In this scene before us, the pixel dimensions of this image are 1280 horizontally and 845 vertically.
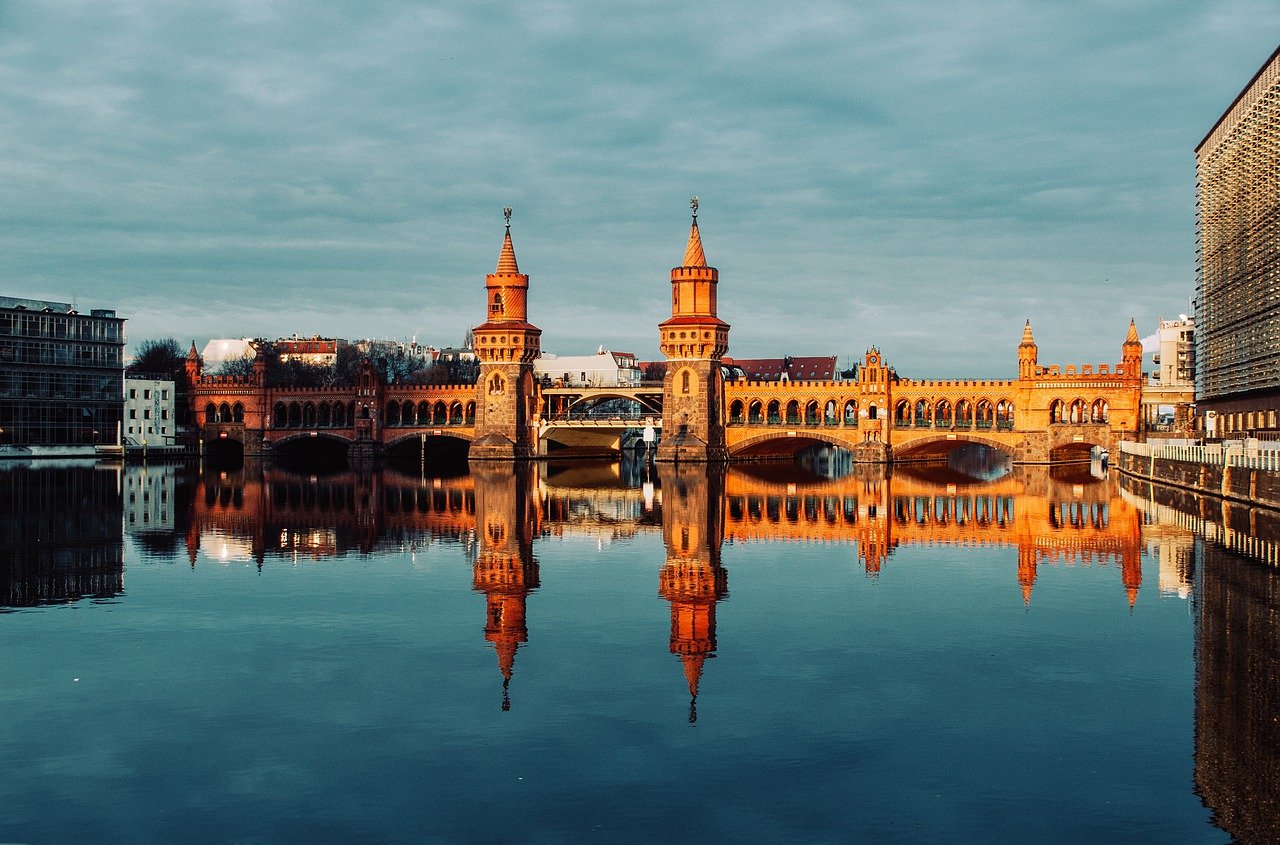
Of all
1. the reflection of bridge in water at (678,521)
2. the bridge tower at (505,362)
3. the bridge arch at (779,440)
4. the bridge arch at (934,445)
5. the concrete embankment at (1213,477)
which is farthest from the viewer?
the bridge tower at (505,362)

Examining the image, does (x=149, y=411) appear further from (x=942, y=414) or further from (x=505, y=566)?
(x=505, y=566)

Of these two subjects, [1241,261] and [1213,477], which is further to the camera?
[1241,261]

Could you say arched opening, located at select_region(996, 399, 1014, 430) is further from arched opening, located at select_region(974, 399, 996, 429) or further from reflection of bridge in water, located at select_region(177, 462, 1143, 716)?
reflection of bridge in water, located at select_region(177, 462, 1143, 716)

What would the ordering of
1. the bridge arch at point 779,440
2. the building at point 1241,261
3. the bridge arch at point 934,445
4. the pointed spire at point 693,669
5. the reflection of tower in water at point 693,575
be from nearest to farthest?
the pointed spire at point 693,669 < the reflection of tower in water at point 693,575 < the building at point 1241,261 < the bridge arch at point 934,445 < the bridge arch at point 779,440

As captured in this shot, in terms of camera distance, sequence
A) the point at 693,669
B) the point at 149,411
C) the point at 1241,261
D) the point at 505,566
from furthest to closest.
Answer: the point at 149,411, the point at 1241,261, the point at 505,566, the point at 693,669

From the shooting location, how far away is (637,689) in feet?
61.0

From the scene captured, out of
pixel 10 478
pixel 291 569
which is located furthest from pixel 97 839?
pixel 10 478

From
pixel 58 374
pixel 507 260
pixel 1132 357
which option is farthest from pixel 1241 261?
pixel 58 374

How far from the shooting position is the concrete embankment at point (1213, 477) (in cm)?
4650

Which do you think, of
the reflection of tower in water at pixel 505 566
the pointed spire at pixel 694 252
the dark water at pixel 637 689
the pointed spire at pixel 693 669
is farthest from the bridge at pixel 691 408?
the pointed spire at pixel 693 669

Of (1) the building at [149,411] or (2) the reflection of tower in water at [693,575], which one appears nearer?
(2) the reflection of tower in water at [693,575]

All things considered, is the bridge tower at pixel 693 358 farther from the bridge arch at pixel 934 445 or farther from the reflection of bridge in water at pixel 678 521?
the reflection of bridge in water at pixel 678 521

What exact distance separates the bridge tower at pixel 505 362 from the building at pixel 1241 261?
171ft

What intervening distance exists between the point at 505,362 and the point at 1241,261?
5678 centimetres
